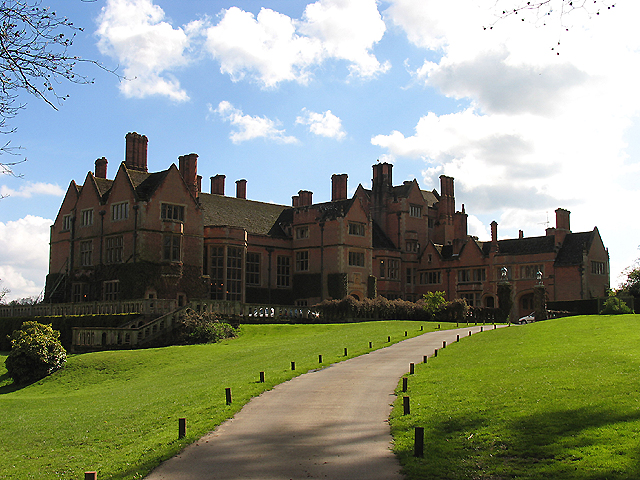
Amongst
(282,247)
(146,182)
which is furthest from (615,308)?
(146,182)

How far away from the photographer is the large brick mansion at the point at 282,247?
4381 centimetres

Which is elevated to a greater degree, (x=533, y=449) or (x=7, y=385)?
(x=533, y=449)

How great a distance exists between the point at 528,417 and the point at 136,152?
42.2 meters

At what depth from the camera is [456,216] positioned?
7250 cm

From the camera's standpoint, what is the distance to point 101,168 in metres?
53.6

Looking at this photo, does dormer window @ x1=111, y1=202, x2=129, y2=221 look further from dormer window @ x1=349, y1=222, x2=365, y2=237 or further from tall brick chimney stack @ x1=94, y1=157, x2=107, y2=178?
dormer window @ x1=349, y1=222, x2=365, y2=237

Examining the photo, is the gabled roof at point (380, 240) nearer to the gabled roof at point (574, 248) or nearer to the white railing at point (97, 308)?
the gabled roof at point (574, 248)

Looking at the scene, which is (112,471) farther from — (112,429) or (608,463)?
(608,463)

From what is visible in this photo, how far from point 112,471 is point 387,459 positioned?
437 centimetres

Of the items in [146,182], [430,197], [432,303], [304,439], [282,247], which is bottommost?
[304,439]

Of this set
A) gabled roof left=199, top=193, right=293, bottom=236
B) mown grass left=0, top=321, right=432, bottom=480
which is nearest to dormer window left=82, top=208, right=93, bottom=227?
gabled roof left=199, top=193, right=293, bottom=236

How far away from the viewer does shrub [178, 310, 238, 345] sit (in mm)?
34438

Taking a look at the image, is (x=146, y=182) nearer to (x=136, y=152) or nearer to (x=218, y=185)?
(x=136, y=152)

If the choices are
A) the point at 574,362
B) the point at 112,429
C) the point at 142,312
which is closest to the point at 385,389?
the point at 574,362
